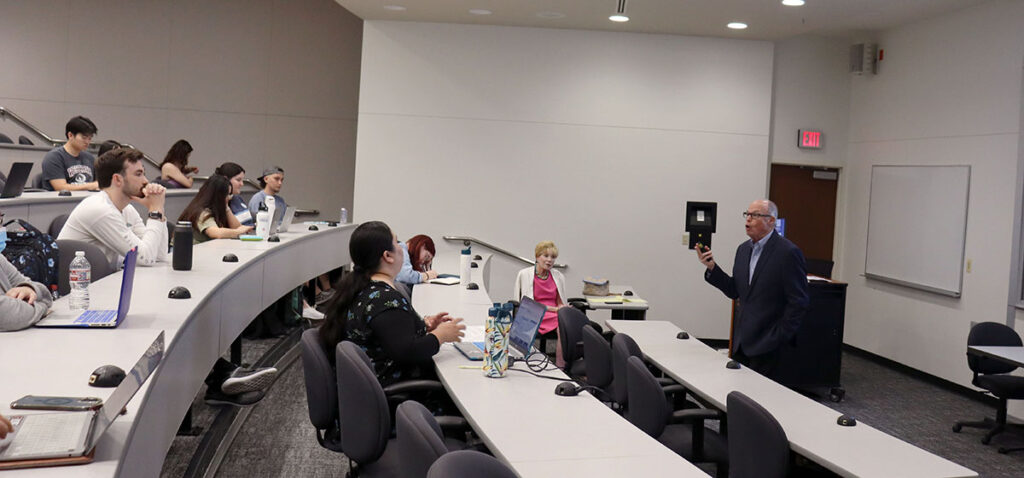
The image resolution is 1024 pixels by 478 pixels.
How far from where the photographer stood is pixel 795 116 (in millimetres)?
8812

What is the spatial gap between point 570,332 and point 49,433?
3.79m

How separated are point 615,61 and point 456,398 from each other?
20.1 ft

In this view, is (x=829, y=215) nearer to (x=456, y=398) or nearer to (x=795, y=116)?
(x=795, y=116)

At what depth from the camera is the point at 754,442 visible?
3.09 metres

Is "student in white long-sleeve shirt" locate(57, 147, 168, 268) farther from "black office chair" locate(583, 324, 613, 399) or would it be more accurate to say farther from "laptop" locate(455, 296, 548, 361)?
"black office chair" locate(583, 324, 613, 399)

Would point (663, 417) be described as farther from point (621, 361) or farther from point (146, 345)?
point (146, 345)

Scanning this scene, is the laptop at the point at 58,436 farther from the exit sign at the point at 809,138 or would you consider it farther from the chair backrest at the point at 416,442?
the exit sign at the point at 809,138

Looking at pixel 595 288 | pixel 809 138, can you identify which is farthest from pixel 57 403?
pixel 809 138

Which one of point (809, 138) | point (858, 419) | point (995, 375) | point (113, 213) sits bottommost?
point (858, 419)

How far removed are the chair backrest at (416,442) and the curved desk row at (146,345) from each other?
2.12 feet

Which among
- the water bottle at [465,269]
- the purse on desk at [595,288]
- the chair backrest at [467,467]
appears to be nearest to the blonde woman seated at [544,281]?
the purse on desk at [595,288]

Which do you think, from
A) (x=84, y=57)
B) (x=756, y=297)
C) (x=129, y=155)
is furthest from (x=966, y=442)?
(x=84, y=57)

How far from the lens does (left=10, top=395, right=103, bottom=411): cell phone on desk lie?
5.71 ft

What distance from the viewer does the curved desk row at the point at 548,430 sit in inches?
95.8
